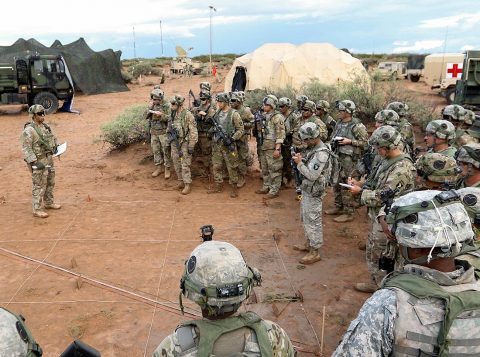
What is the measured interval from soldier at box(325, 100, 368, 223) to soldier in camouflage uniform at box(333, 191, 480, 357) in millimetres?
4441

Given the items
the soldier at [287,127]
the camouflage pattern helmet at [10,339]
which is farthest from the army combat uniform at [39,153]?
the camouflage pattern helmet at [10,339]

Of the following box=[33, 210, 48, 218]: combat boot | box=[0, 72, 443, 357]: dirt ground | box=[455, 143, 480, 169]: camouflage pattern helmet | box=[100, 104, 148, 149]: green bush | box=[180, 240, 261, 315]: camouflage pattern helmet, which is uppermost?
box=[455, 143, 480, 169]: camouflage pattern helmet

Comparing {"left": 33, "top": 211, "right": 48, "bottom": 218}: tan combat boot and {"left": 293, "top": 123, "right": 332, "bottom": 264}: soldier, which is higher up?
{"left": 293, "top": 123, "right": 332, "bottom": 264}: soldier

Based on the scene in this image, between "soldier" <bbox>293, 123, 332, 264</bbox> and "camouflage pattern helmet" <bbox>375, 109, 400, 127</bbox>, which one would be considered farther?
"camouflage pattern helmet" <bbox>375, 109, 400, 127</bbox>

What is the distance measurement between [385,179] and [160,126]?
5.44 meters

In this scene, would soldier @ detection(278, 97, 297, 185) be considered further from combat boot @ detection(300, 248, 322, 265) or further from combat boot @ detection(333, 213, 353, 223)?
combat boot @ detection(300, 248, 322, 265)

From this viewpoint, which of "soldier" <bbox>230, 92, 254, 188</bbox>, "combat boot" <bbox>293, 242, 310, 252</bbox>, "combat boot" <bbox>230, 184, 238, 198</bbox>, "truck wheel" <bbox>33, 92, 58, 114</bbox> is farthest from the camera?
"truck wheel" <bbox>33, 92, 58, 114</bbox>

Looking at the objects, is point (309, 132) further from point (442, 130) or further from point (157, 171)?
point (157, 171)

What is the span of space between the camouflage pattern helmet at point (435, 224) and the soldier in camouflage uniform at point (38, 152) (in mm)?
6095

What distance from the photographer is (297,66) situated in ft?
53.2

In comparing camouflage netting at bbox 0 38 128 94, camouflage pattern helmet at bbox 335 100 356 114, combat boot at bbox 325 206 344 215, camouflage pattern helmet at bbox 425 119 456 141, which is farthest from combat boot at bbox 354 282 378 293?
camouflage netting at bbox 0 38 128 94

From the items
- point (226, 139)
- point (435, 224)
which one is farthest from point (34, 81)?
point (435, 224)

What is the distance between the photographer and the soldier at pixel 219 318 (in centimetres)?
178

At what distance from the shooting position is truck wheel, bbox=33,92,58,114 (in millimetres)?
16234
